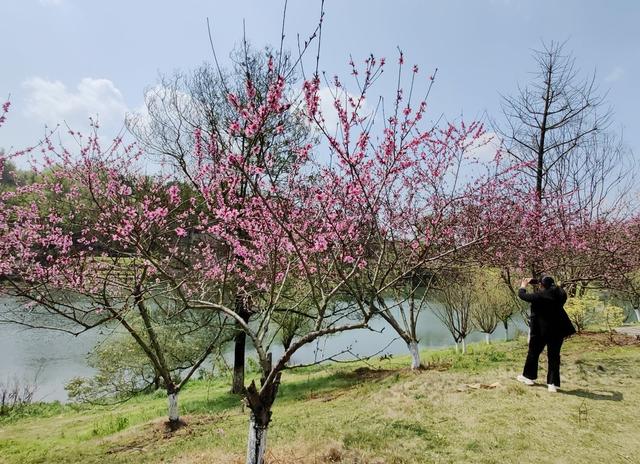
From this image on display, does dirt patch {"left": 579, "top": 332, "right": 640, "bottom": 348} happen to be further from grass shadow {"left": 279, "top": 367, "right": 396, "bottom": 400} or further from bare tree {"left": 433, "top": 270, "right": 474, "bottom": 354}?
grass shadow {"left": 279, "top": 367, "right": 396, "bottom": 400}

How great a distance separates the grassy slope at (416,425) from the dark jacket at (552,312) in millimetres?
948

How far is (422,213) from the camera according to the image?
9.50m

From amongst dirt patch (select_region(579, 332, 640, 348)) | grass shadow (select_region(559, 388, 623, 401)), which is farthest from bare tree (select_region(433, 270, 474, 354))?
grass shadow (select_region(559, 388, 623, 401))

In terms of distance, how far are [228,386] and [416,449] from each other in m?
10.3

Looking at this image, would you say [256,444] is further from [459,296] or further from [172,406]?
[459,296]

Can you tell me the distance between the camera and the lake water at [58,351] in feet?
→ 49.7

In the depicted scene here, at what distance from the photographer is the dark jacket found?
5.98m

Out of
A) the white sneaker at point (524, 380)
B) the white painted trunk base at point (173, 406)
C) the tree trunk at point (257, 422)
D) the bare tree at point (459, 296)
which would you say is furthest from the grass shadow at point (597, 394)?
the white painted trunk base at point (173, 406)

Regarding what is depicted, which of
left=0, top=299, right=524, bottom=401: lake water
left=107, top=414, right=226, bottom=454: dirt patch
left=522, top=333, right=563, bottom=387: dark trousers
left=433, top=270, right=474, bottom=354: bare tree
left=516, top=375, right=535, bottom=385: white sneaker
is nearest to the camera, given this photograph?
left=522, top=333, right=563, bottom=387: dark trousers

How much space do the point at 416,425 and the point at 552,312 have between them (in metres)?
2.65

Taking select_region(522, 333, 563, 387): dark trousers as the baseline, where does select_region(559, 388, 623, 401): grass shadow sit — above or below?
below

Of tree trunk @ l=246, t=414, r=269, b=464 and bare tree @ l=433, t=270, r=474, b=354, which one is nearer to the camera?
tree trunk @ l=246, t=414, r=269, b=464

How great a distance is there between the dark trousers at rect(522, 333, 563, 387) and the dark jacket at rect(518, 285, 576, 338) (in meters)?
0.09

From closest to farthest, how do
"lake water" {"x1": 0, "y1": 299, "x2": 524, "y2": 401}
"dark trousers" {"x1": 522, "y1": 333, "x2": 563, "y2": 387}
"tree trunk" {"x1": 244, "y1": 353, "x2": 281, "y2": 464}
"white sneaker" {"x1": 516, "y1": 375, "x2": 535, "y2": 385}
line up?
"tree trunk" {"x1": 244, "y1": 353, "x2": 281, "y2": 464} < "dark trousers" {"x1": 522, "y1": 333, "x2": 563, "y2": 387} < "white sneaker" {"x1": 516, "y1": 375, "x2": 535, "y2": 385} < "lake water" {"x1": 0, "y1": 299, "x2": 524, "y2": 401}
